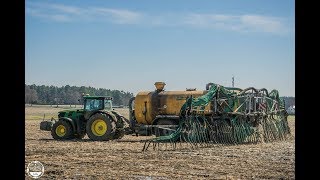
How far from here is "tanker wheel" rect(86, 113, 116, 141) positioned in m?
20.6

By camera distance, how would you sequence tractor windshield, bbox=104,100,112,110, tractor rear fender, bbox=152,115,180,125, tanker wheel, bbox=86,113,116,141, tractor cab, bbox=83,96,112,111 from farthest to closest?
tractor windshield, bbox=104,100,112,110 → tractor cab, bbox=83,96,112,111 → tractor rear fender, bbox=152,115,180,125 → tanker wheel, bbox=86,113,116,141

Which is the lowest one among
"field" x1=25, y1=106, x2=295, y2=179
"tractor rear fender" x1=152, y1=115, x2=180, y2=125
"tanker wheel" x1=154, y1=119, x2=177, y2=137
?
"field" x1=25, y1=106, x2=295, y2=179

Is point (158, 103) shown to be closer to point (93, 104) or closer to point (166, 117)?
point (166, 117)

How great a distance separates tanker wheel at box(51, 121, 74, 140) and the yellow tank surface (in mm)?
3651

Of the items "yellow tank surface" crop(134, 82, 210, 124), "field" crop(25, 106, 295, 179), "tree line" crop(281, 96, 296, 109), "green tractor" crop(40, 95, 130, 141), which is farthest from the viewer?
"yellow tank surface" crop(134, 82, 210, 124)

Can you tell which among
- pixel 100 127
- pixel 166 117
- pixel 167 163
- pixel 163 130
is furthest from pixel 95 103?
pixel 167 163

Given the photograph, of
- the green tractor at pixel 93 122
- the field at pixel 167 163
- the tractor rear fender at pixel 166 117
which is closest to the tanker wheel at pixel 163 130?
the tractor rear fender at pixel 166 117

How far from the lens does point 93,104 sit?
2155cm

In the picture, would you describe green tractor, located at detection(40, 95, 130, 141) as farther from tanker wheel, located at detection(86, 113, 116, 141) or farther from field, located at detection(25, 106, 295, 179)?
field, located at detection(25, 106, 295, 179)

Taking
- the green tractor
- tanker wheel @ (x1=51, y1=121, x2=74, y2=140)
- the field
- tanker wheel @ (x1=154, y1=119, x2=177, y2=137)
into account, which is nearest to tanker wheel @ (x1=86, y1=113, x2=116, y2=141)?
the green tractor
